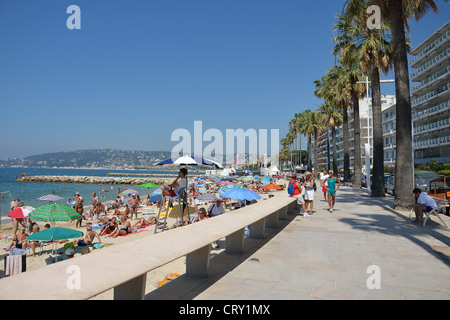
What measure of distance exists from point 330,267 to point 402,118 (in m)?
10.0

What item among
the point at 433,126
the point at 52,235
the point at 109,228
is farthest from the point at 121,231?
the point at 433,126

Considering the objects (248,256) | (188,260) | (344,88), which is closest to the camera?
(188,260)

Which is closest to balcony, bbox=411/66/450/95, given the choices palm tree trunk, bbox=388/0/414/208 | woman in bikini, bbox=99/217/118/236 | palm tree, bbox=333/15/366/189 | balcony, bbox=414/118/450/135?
balcony, bbox=414/118/450/135

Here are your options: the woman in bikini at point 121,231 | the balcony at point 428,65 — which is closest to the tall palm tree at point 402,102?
the woman in bikini at point 121,231

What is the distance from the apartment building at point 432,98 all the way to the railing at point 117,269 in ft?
166

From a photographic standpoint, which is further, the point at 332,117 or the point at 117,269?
the point at 332,117

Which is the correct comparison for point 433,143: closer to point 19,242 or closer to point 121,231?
point 121,231

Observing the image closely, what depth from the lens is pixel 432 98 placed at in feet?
155

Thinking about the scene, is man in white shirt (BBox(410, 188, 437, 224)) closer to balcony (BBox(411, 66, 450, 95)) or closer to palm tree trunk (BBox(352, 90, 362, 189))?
palm tree trunk (BBox(352, 90, 362, 189))

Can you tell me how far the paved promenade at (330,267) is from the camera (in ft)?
13.7
